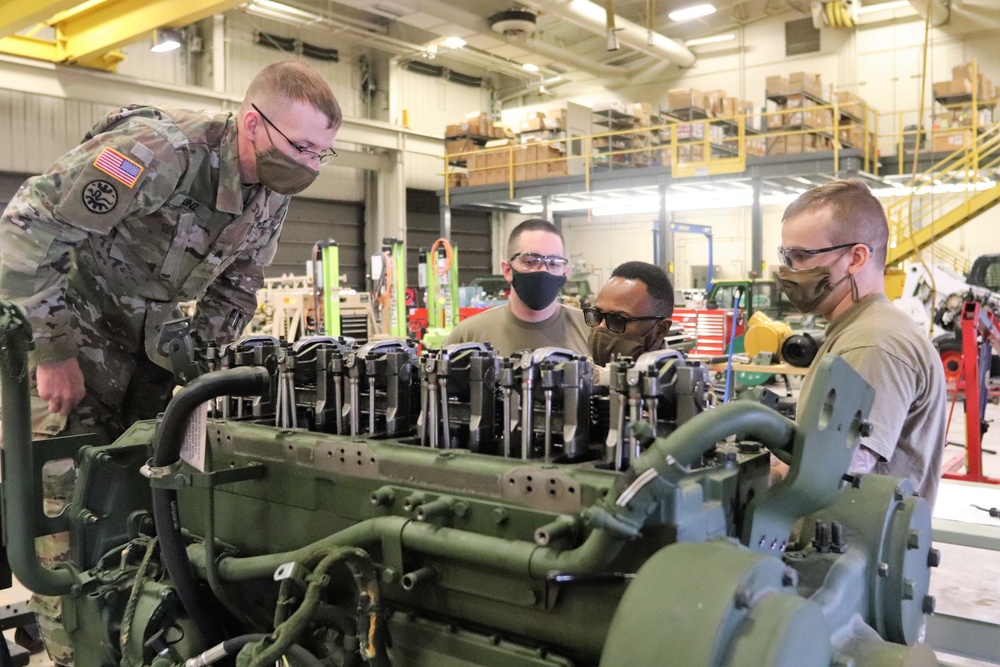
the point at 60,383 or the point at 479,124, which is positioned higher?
the point at 479,124

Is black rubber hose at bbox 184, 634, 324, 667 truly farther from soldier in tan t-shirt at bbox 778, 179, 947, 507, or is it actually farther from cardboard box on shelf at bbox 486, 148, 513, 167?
cardboard box on shelf at bbox 486, 148, 513, 167

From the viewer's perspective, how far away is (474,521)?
1.36m

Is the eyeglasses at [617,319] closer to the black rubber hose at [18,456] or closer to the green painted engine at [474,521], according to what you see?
the green painted engine at [474,521]

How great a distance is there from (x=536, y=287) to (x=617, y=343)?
2.86ft

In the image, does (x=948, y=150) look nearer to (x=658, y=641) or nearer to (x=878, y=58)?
(x=878, y=58)

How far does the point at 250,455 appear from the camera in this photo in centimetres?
178

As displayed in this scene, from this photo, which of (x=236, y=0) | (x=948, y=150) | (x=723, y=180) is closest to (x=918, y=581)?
(x=236, y=0)

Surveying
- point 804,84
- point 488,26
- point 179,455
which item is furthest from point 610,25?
point 179,455

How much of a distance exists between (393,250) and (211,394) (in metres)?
8.78

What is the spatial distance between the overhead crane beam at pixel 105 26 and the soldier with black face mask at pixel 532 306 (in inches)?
279

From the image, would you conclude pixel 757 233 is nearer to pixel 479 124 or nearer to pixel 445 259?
pixel 445 259

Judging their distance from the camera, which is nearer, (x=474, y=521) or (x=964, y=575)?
(x=474, y=521)

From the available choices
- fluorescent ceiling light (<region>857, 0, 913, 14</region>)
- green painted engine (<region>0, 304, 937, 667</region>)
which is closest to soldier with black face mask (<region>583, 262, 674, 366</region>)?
green painted engine (<region>0, 304, 937, 667</region>)

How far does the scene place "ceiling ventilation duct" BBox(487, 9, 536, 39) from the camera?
13.6 metres
